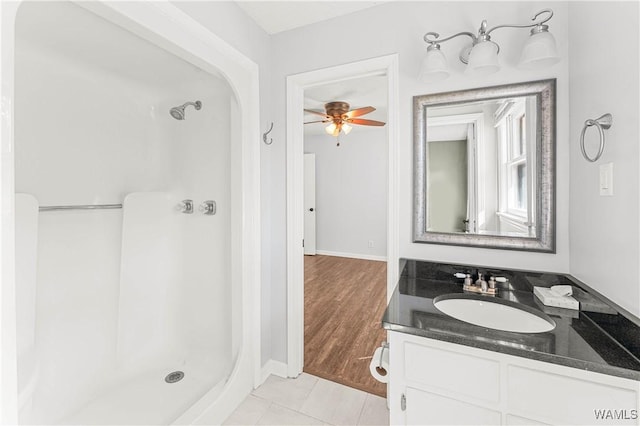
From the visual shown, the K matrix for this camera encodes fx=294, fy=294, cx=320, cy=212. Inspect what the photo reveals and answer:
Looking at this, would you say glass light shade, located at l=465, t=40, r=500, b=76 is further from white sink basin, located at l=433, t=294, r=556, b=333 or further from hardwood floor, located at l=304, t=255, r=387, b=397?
hardwood floor, located at l=304, t=255, r=387, b=397

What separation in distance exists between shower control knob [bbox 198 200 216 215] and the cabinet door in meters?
1.57

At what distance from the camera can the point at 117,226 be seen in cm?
190

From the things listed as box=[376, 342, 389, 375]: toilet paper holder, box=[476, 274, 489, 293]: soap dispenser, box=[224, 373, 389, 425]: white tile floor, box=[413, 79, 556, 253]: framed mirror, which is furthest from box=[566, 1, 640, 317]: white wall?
box=[224, 373, 389, 425]: white tile floor

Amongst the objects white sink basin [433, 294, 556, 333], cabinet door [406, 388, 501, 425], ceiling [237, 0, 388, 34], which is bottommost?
cabinet door [406, 388, 501, 425]

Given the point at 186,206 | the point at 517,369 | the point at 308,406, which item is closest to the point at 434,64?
the point at 517,369

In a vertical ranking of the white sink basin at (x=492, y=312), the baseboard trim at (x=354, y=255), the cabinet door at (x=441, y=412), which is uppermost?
the white sink basin at (x=492, y=312)

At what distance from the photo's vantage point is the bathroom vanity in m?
0.83

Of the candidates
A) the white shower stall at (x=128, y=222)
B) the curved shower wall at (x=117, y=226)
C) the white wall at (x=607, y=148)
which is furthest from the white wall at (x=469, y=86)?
the curved shower wall at (x=117, y=226)

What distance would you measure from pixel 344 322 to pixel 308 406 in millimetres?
1149

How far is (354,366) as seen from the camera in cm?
215

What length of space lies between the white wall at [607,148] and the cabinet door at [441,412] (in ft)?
1.90

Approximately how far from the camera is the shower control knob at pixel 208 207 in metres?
2.02

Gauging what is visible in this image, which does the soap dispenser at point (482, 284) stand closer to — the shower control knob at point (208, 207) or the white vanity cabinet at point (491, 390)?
the white vanity cabinet at point (491, 390)

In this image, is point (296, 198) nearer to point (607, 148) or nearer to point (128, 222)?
point (128, 222)
